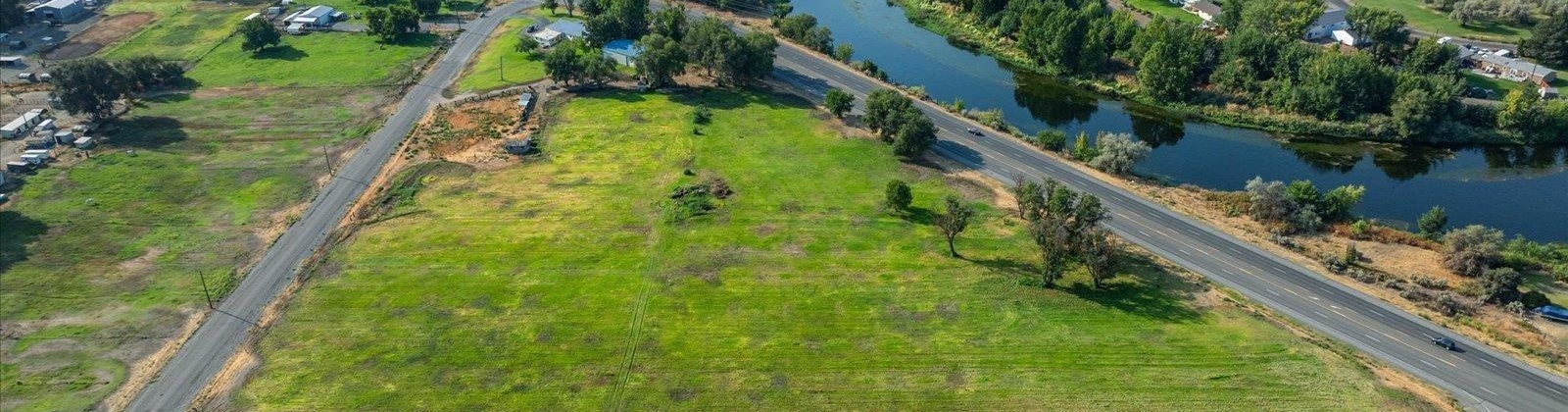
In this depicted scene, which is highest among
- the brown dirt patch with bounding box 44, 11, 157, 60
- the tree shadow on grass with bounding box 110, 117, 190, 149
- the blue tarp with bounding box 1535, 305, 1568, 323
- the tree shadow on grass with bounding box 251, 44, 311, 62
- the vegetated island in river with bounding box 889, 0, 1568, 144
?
the vegetated island in river with bounding box 889, 0, 1568, 144

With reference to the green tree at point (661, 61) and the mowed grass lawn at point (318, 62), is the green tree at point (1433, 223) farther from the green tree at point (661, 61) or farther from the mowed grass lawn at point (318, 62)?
the mowed grass lawn at point (318, 62)

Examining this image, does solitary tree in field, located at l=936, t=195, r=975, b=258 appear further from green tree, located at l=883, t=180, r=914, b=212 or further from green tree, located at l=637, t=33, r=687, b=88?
green tree, located at l=637, t=33, r=687, b=88

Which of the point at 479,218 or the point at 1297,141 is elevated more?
the point at 1297,141

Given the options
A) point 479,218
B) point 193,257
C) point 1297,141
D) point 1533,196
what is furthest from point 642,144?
point 1533,196

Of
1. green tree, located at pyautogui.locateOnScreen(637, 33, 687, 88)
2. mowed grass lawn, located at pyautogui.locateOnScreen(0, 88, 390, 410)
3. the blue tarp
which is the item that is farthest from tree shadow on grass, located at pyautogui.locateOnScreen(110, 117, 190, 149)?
the blue tarp

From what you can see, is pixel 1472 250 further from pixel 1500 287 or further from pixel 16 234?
pixel 16 234

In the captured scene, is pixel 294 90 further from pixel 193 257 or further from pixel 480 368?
pixel 480 368

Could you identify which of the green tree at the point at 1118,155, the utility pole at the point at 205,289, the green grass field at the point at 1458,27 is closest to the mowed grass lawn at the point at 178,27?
the utility pole at the point at 205,289
